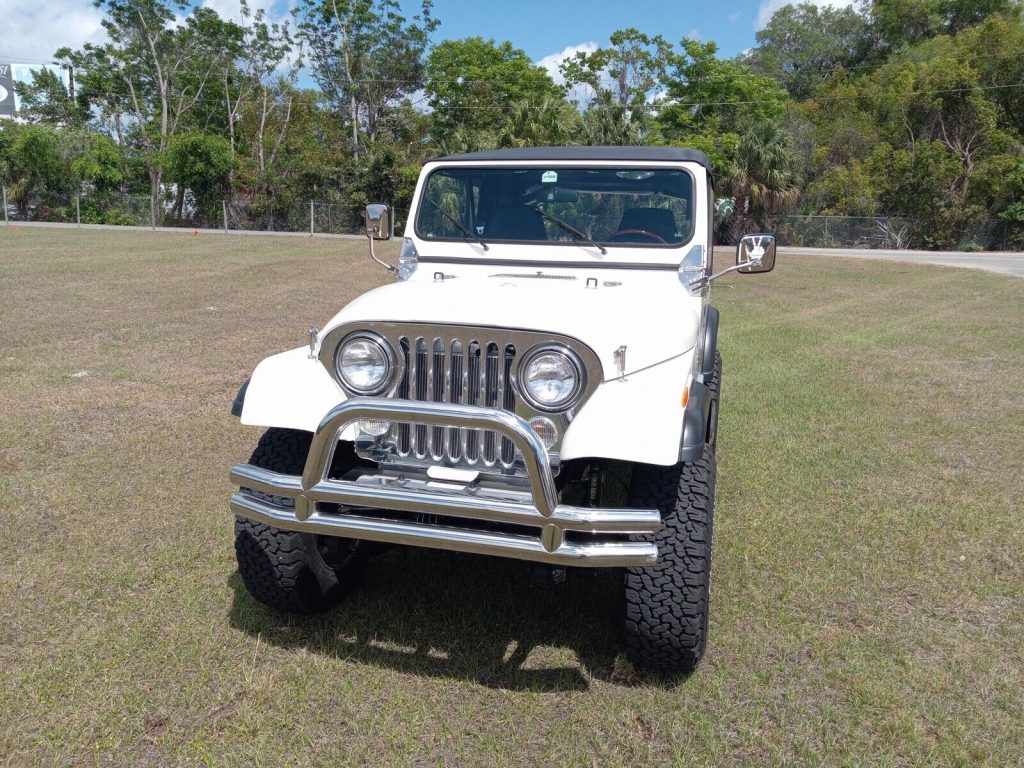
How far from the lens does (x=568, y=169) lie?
13.7ft

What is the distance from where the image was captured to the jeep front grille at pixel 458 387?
2795 millimetres

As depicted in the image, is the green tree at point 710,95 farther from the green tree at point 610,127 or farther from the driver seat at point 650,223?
the driver seat at point 650,223

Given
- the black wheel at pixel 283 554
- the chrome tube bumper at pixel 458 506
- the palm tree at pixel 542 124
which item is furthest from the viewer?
the palm tree at pixel 542 124

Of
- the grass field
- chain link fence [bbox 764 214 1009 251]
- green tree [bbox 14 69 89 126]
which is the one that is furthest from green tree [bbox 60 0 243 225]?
the grass field

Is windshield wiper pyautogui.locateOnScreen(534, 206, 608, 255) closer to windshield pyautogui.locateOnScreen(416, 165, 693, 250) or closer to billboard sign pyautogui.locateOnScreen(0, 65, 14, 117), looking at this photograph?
windshield pyautogui.locateOnScreen(416, 165, 693, 250)

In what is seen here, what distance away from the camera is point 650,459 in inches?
101

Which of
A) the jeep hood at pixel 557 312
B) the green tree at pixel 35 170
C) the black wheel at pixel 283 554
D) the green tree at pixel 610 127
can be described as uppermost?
the green tree at pixel 610 127

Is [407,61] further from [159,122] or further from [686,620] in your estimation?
[686,620]

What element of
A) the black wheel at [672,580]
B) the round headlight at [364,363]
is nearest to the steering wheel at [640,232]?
the black wheel at [672,580]

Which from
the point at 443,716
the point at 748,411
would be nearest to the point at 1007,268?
the point at 748,411

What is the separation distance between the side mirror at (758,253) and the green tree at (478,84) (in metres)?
39.8

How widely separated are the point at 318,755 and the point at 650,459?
53.5 inches

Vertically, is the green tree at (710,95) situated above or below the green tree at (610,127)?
above

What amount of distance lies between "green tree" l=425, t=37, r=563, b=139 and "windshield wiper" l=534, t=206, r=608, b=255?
39.7 meters
